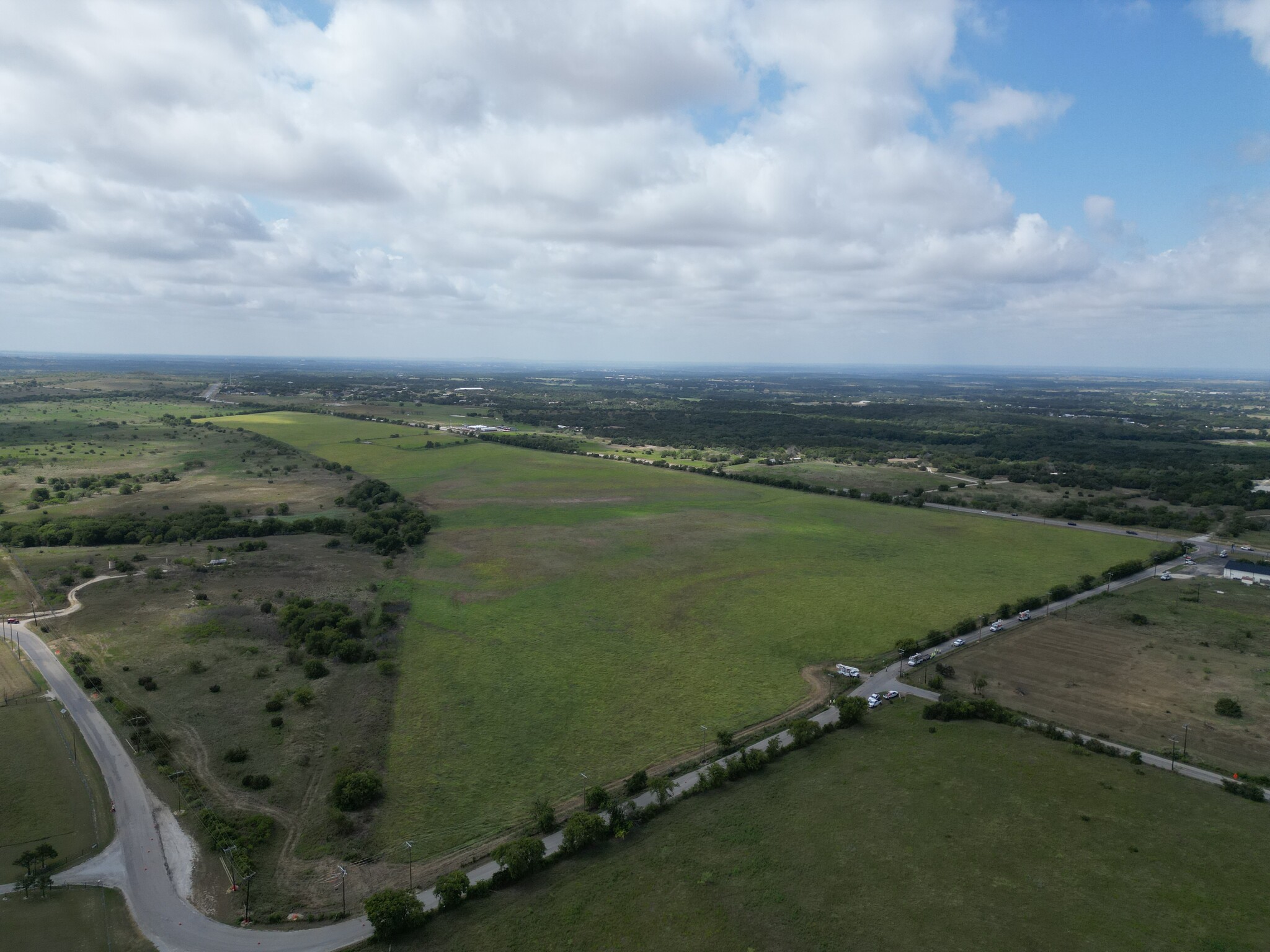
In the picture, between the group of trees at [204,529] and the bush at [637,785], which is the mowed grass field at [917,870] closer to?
the bush at [637,785]

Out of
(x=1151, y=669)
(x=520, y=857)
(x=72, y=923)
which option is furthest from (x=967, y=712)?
(x=72, y=923)

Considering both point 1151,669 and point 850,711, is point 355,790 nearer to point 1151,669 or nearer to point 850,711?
point 850,711

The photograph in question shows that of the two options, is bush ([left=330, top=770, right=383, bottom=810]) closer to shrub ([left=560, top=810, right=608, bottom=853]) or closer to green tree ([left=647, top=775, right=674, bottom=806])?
shrub ([left=560, top=810, right=608, bottom=853])

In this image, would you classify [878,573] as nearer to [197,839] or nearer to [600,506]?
[600,506]

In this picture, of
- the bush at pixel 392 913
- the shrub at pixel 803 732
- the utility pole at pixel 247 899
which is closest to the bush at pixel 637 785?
the shrub at pixel 803 732

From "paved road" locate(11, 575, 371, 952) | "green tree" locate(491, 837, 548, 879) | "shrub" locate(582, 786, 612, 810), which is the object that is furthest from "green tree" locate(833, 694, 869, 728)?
"paved road" locate(11, 575, 371, 952)

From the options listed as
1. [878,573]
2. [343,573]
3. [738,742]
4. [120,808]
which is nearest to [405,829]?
[120,808]
